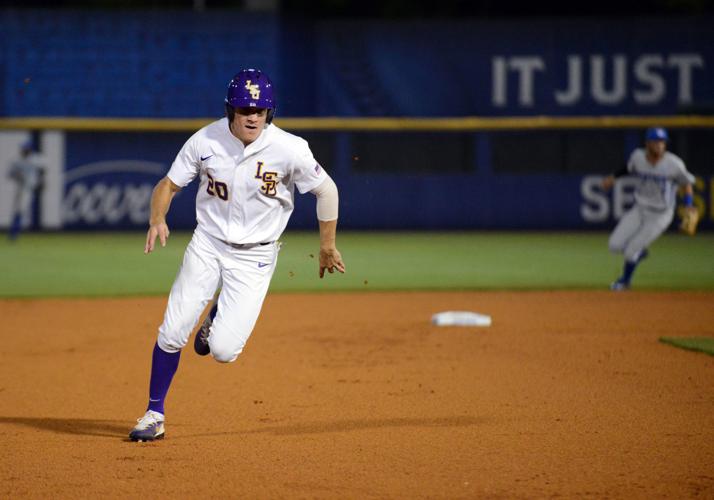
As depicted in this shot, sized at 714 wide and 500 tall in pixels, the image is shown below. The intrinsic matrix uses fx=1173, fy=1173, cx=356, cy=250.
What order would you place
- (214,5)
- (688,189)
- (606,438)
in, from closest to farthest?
1. (606,438)
2. (688,189)
3. (214,5)

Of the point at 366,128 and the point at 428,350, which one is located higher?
the point at 366,128

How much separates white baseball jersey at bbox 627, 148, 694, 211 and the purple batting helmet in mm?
10236

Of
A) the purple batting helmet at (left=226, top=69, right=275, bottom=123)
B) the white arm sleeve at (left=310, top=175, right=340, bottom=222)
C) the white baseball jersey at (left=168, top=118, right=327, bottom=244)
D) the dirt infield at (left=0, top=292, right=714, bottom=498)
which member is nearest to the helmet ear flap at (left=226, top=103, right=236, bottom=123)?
the purple batting helmet at (left=226, top=69, right=275, bottom=123)

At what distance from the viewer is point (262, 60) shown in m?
28.6

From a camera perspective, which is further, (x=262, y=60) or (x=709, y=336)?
(x=262, y=60)

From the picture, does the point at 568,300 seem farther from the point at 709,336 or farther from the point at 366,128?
the point at 366,128

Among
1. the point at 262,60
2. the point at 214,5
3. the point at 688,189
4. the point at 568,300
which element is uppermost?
the point at 214,5

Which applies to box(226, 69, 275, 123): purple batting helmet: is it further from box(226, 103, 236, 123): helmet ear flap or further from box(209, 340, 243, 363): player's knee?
box(209, 340, 243, 363): player's knee

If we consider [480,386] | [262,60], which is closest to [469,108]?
[262,60]

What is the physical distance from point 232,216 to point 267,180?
0.99 ft

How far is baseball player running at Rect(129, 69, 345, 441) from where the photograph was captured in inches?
263

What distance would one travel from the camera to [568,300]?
573 inches

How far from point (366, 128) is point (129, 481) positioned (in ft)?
73.1

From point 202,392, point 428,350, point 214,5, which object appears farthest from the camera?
point 214,5
